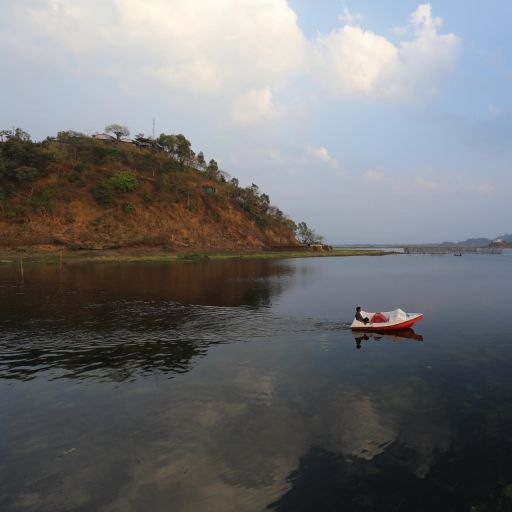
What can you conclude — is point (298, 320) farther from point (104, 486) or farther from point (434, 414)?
point (104, 486)

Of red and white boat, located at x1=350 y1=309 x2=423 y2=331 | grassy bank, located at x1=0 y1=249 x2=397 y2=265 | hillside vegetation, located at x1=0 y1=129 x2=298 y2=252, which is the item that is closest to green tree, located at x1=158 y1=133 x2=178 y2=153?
hillside vegetation, located at x1=0 y1=129 x2=298 y2=252

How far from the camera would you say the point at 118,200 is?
120 metres

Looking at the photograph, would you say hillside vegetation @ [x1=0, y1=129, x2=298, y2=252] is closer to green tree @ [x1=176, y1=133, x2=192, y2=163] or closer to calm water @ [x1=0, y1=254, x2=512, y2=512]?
green tree @ [x1=176, y1=133, x2=192, y2=163]

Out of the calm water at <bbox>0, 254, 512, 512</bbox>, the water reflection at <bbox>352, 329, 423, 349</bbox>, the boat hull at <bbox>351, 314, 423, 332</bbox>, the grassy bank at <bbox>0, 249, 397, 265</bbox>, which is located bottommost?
the calm water at <bbox>0, 254, 512, 512</bbox>

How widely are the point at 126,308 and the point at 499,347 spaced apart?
33552 millimetres

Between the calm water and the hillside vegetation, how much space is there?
8112 centimetres

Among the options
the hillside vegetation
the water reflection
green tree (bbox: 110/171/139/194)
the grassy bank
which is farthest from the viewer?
green tree (bbox: 110/171/139/194)

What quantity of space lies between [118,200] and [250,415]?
384ft

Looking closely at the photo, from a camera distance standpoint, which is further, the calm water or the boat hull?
the boat hull

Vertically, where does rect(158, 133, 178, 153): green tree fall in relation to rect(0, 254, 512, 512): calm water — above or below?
above

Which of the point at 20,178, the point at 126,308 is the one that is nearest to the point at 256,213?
the point at 20,178

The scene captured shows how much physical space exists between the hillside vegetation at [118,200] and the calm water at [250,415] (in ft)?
266

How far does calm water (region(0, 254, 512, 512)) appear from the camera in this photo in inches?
437

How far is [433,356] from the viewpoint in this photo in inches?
932
